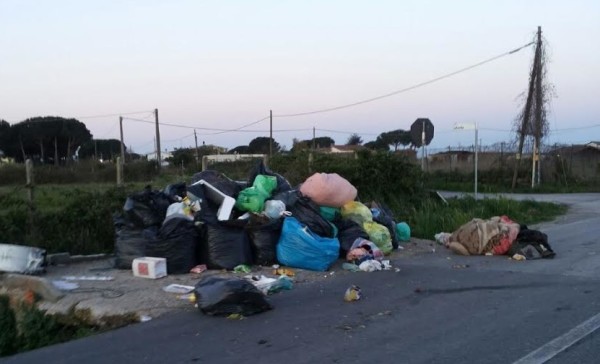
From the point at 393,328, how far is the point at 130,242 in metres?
4.52

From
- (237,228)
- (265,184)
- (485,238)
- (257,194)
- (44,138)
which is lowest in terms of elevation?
(485,238)

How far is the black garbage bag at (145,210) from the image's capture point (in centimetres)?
897

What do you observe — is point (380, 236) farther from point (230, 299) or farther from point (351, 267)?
point (230, 299)

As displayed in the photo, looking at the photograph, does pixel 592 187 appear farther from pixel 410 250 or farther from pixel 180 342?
pixel 180 342

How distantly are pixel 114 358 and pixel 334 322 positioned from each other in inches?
83.7

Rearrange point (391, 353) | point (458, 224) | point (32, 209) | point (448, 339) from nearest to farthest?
point (391, 353), point (448, 339), point (32, 209), point (458, 224)

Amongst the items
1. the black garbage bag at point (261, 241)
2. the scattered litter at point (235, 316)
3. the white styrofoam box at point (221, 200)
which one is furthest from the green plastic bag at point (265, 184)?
the scattered litter at point (235, 316)

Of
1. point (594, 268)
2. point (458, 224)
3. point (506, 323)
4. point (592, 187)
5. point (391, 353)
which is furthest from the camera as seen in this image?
point (592, 187)

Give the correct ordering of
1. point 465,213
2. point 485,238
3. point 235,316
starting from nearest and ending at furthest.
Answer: point 235,316 → point 485,238 → point 465,213

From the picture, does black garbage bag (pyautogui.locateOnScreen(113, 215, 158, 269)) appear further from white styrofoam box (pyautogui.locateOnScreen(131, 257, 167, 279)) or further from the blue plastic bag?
the blue plastic bag

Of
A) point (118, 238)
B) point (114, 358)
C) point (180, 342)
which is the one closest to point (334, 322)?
point (180, 342)

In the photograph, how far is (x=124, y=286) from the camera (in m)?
7.68

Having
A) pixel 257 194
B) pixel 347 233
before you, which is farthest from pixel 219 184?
pixel 347 233

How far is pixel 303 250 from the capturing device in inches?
353
